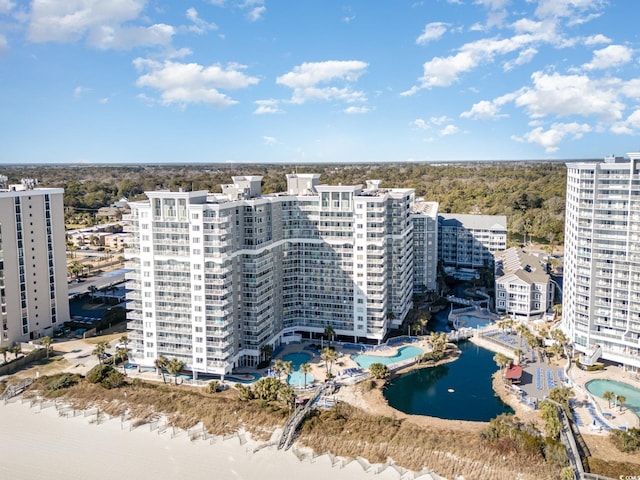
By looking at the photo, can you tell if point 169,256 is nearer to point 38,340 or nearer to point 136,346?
point 136,346

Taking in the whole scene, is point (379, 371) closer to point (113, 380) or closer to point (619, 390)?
point (619, 390)

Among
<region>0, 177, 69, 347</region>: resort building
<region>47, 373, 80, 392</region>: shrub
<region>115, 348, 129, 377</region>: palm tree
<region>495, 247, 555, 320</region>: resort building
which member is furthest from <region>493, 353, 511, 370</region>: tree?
<region>0, 177, 69, 347</region>: resort building

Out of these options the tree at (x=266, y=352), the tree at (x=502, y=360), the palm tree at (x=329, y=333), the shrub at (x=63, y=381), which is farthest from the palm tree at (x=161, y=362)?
the tree at (x=502, y=360)

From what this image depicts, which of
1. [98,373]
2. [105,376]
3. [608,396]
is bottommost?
[608,396]

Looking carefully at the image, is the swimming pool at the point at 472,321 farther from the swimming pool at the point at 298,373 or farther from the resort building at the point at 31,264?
the resort building at the point at 31,264

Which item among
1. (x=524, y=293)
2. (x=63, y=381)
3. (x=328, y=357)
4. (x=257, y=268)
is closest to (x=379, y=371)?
(x=328, y=357)

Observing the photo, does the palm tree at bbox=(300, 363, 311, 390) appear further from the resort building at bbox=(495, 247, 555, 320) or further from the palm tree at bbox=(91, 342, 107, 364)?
the resort building at bbox=(495, 247, 555, 320)

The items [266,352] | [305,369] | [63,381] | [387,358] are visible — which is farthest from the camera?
[387,358]

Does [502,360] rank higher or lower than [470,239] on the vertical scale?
lower
